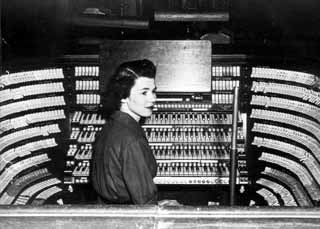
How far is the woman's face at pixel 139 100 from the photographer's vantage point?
11.6 feet

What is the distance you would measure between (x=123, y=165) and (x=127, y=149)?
11 cm

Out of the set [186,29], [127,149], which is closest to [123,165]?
[127,149]

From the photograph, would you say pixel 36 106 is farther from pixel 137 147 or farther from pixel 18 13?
pixel 137 147

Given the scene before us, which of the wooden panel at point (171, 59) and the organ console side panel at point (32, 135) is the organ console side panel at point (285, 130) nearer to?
the wooden panel at point (171, 59)

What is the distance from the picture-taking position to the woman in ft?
10.2

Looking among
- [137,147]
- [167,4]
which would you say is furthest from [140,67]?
[167,4]

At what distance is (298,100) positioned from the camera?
16.6ft

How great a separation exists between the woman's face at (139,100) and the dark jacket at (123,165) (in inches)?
4.2

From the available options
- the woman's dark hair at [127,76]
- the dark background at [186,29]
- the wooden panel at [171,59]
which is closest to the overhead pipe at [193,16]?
the dark background at [186,29]

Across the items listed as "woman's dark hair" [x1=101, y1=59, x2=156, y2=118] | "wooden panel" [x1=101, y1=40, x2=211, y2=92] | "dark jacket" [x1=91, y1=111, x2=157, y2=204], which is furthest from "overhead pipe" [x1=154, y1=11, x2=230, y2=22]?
"dark jacket" [x1=91, y1=111, x2=157, y2=204]

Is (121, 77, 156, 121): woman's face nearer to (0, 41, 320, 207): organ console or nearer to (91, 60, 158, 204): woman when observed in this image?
(91, 60, 158, 204): woman

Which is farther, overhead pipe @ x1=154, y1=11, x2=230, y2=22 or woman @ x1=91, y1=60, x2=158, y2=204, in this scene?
overhead pipe @ x1=154, y1=11, x2=230, y2=22

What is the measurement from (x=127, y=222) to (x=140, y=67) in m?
2.17

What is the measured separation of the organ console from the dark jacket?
5.45 feet
